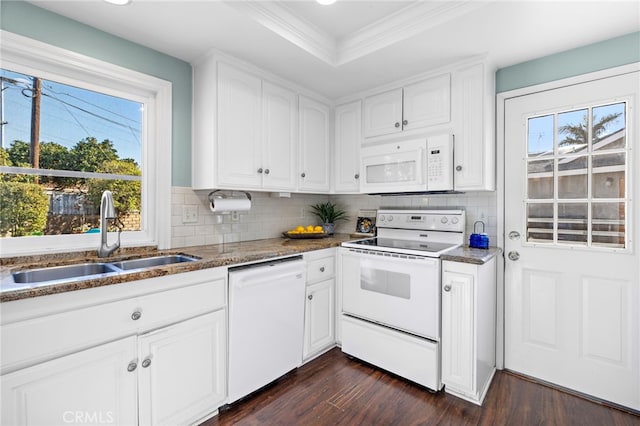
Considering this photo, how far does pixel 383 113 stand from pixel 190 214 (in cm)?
182

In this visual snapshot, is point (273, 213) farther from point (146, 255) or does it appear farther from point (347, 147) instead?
point (146, 255)

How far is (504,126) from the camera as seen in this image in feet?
7.49

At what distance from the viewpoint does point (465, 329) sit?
1884mm

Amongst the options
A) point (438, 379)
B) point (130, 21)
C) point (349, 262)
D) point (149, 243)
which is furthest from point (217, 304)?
point (130, 21)

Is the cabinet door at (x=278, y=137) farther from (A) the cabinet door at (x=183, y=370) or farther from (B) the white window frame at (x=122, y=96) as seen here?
(A) the cabinet door at (x=183, y=370)

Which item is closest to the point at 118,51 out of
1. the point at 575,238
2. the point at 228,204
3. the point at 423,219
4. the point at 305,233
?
the point at 228,204

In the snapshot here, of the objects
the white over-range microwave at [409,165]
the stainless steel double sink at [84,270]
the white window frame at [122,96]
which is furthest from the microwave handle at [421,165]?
the white window frame at [122,96]

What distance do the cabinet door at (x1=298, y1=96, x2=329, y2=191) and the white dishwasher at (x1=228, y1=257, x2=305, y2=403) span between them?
93 cm

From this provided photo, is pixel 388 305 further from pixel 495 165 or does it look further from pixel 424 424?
pixel 495 165

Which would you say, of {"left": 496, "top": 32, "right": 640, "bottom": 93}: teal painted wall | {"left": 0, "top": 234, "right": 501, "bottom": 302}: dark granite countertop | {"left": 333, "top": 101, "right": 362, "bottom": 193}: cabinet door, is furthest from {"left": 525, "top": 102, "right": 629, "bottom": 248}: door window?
{"left": 333, "top": 101, "right": 362, "bottom": 193}: cabinet door

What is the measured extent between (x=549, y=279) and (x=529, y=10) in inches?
66.5

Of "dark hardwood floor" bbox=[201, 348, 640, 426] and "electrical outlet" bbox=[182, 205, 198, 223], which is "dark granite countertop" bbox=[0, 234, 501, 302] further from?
"dark hardwood floor" bbox=[201, 348, 640, 426]

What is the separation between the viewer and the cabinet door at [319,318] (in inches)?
91.2

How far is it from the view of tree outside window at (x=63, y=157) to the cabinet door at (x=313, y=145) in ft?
4.21
